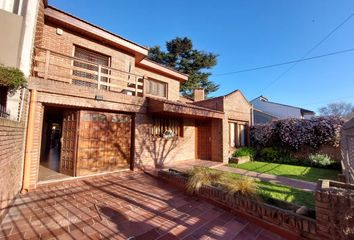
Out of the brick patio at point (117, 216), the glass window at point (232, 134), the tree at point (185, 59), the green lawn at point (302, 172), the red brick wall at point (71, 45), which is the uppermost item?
the tree at point (185, 59)

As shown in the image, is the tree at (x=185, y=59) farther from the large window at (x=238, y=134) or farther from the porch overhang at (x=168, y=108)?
the porch overhang at (x=168, y=108)

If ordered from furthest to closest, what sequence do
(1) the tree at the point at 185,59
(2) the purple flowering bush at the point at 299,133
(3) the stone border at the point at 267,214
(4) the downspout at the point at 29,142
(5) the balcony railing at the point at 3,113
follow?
(1) the tree at the point at 185,59
(2) the purple flowering bush at the point at 299,133
(4) the downspout at the point at 29,142
(5) the balcony railing at the point at 3,113
(3) the stone border at the point at 267,214

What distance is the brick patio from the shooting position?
3145 mm

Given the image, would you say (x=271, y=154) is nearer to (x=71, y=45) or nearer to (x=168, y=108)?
(x=168, y=108)

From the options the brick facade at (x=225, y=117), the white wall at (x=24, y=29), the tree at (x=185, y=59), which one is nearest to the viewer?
the white wall at (x=24, y=29)

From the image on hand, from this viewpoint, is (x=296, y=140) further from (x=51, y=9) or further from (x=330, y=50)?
(x=51, y=9)

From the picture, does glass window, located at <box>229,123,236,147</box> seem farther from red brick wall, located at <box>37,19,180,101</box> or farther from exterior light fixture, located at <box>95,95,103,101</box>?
exterior light fixture, located at <box>95,95,103,101</box>

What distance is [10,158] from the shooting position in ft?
12.9

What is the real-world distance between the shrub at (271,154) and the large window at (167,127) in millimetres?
5961

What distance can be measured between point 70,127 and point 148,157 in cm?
351

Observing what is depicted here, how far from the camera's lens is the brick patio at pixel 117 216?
3145 mm

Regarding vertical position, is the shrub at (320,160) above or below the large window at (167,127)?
below

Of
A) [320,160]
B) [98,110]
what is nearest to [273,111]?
[320,160]

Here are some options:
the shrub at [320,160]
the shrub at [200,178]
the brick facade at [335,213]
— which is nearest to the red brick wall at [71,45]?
the shrub at [200,178]
